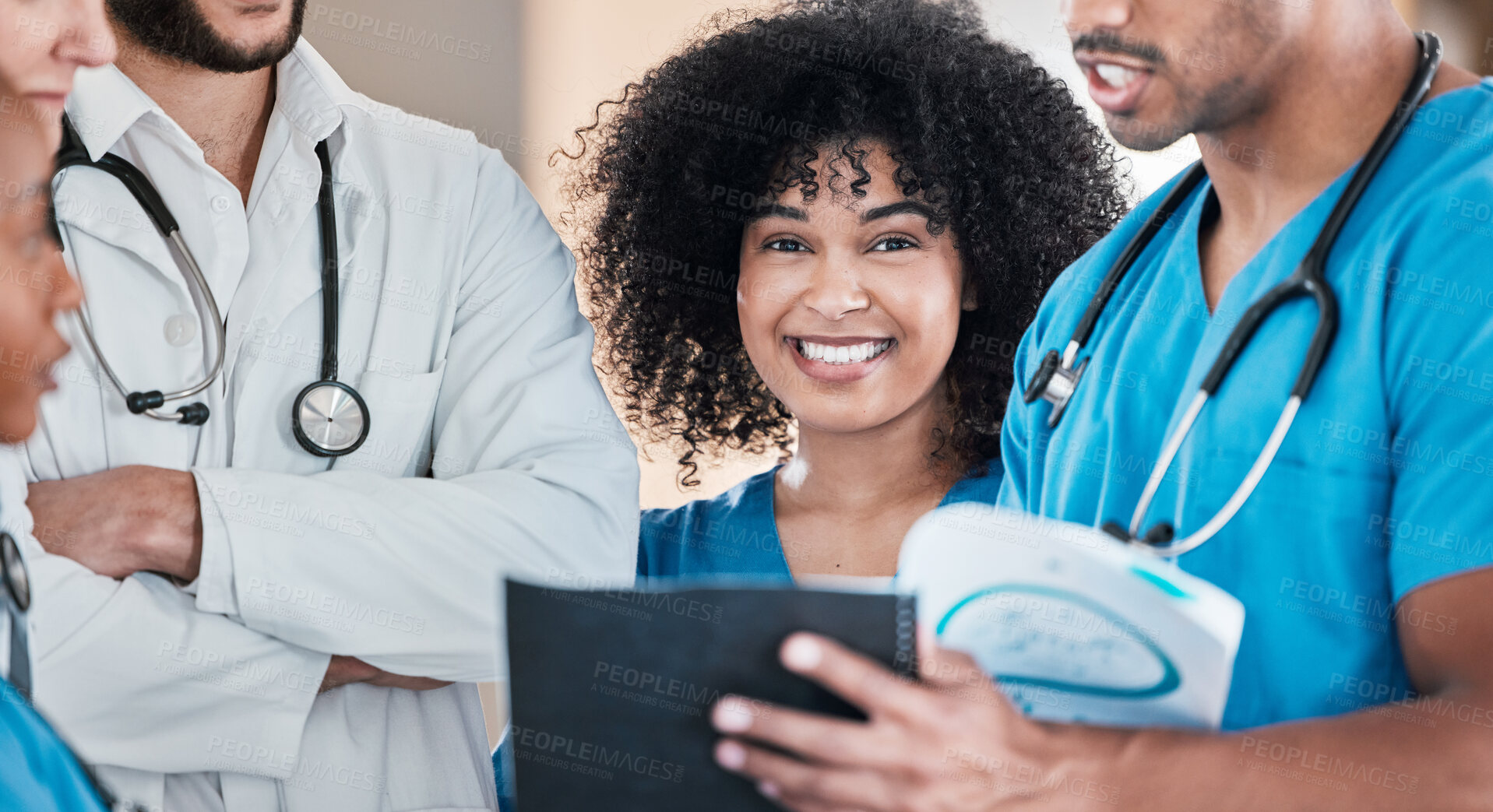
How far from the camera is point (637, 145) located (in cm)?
155

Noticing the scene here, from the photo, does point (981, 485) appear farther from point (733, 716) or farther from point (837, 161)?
point (733, 716)

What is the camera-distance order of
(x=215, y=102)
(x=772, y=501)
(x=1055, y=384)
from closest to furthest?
1. (x=1055, y=384)
2. (x=215, y=102)
3. (x=772, y=501)

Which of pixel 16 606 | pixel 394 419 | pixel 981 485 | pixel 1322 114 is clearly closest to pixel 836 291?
pixel 981 485

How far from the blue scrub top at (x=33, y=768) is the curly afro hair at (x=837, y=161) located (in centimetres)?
92

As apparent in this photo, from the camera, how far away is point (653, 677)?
73 centimetres

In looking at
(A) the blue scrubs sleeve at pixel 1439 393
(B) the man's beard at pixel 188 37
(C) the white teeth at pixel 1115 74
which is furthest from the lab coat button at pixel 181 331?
(A) the blue scrubs sleeve at pixel 1439 393

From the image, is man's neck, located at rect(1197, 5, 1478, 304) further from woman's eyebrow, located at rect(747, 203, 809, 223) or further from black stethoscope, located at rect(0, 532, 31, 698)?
black stethoscope, located at rect(0, 532, 31, 698)

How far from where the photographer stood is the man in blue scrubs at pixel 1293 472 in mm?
673

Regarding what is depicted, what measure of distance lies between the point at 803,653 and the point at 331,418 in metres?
0.65

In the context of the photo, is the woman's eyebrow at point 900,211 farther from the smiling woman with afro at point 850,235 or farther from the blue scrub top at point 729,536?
the blue scrub top at point 729,536

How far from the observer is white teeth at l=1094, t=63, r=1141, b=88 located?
831 mm

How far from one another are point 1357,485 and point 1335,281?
13cm

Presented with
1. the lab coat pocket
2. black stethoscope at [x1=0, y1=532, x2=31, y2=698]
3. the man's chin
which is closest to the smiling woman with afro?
the lab coat pocket

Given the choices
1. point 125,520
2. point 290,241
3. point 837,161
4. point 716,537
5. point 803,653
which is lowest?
point 716,537
